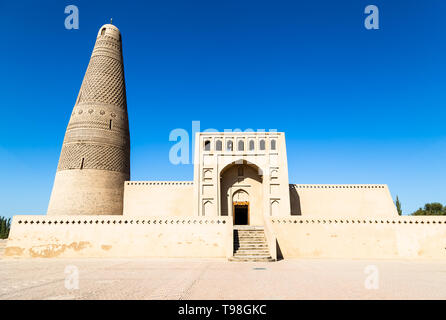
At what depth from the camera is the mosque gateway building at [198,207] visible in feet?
35.9

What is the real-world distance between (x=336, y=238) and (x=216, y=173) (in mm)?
6575

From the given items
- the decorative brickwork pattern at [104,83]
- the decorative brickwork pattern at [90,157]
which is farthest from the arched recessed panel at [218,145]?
the decorative brickwork pattern at [104,83]

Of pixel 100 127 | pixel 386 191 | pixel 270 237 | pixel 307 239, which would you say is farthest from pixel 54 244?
pixel 386 191

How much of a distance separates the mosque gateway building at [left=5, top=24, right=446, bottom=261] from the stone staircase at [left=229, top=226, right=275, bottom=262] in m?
0.04

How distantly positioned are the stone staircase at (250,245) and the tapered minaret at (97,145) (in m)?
7.22

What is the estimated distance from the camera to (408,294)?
4117 mm

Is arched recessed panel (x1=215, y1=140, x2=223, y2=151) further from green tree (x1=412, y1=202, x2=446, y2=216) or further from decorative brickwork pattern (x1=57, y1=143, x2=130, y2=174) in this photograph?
green tree (x1=412, y1=202, x2=446, y2=216)

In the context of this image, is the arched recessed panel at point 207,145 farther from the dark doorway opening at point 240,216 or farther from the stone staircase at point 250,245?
the stone staircase at point 250,245

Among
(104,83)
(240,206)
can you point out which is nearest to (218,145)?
(240,206)

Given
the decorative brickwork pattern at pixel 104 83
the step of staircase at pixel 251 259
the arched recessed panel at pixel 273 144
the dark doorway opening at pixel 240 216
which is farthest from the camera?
the dark doorway opening at pixel 240 216

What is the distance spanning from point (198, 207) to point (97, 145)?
19.9ft

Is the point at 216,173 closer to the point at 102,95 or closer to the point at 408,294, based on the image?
the point at 102,95

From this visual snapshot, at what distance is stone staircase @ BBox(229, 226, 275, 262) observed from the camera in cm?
934

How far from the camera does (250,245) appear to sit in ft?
34.9
